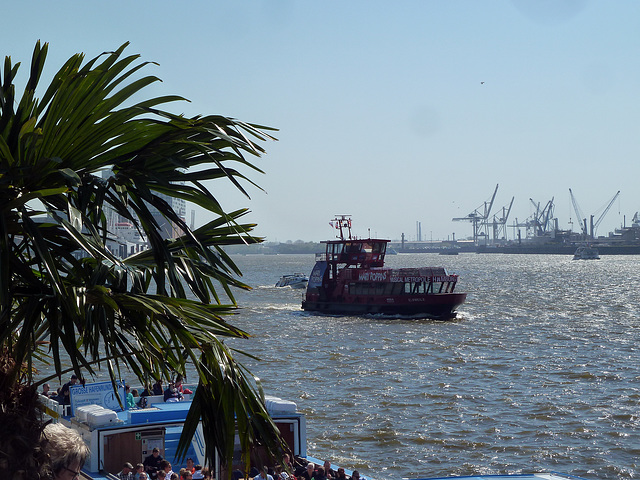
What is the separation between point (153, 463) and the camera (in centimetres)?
1445

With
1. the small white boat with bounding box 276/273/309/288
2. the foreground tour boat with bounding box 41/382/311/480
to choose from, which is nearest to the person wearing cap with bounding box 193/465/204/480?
the foreground tour boat with bounding box 41/382/311/480

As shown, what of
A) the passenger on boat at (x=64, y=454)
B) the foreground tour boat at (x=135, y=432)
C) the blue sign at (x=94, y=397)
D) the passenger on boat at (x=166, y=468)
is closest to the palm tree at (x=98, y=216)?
the passenger on boat at (x=64, y=454)

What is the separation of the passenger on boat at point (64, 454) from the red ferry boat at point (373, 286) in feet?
181

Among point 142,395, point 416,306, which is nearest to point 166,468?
point 142,395

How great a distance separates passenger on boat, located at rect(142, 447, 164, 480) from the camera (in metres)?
14.2

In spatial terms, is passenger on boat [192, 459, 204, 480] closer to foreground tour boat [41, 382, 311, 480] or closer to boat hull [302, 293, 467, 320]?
foreground tour boat [41, 382, 311, 480]

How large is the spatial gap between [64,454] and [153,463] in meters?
11.2

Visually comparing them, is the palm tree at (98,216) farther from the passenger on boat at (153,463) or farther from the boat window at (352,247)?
the boat window at (352,247)

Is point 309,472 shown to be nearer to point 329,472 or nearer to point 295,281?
point 329,472

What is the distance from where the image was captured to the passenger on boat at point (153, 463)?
1422cm

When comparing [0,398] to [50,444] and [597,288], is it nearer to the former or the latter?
[50,444]

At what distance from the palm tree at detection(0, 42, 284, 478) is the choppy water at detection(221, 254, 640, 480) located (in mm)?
17892

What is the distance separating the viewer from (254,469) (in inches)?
606

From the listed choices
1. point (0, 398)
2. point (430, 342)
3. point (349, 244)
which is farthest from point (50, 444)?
point (349, 244)
